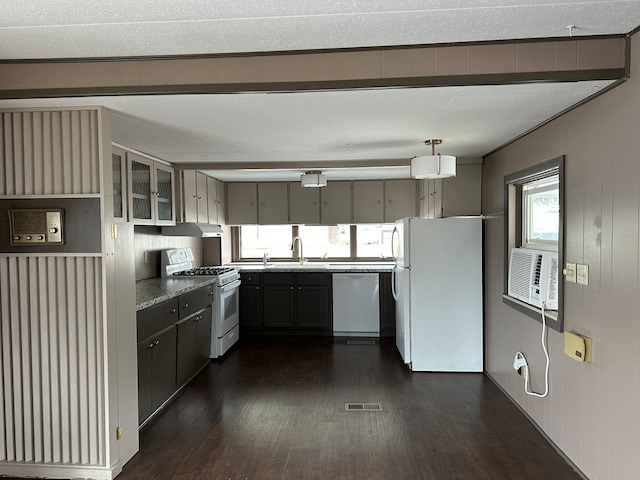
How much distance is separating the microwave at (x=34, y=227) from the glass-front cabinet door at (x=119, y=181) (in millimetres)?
706

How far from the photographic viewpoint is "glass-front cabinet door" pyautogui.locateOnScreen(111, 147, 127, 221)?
3209mm

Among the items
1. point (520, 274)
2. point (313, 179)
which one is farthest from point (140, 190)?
point (520, 274)

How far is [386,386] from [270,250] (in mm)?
3218

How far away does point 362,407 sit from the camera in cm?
348

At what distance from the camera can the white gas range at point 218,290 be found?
15.5 feet

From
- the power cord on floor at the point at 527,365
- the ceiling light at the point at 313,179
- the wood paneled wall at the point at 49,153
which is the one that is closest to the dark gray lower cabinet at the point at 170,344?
the wood paneled wall at the point at 49,153

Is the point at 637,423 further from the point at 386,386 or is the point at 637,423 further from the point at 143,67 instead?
the point at 143,67

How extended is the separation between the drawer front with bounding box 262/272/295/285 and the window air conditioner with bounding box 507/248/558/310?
2938mm

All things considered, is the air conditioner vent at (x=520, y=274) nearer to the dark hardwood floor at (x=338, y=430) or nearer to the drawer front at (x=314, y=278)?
the dark hardwood floor at (x=338, y=430)

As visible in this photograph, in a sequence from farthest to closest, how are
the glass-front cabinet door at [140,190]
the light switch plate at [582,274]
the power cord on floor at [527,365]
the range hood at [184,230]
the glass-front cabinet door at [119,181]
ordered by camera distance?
the range hood at [184,230] < the glass-front cabinet door at [140,190] < the glass-front cabinet door at [119,181] < the power cord on floor at [527,365] < the light switch plate at [582,274]

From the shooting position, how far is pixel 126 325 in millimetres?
2699

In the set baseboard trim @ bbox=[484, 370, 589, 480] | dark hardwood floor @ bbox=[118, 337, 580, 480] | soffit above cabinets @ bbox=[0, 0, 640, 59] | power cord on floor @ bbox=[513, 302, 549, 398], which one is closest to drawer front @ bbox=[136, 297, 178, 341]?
dark hardwood floor @ bbox=[118, 337, 580, 480]

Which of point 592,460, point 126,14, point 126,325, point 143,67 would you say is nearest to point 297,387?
point 126,325

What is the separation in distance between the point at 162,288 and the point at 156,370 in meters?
0.78
